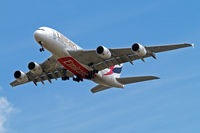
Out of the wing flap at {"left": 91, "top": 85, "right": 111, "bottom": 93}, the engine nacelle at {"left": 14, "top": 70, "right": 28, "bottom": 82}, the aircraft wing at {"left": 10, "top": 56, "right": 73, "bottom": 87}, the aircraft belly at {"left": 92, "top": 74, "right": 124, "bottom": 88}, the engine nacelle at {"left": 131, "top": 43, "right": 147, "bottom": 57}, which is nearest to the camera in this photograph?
the engine nacelle at {"left": 131, "top": 43, "right": 147, "bottom": 57}

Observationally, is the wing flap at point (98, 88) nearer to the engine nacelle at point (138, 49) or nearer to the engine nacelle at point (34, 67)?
the engine nacelle at point (34, 67)

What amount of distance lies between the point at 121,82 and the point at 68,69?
7059 millimetres

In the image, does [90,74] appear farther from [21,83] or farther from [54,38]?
[21,83]

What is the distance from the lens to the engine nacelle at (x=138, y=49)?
38062 mm

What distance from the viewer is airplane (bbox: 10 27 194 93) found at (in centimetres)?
3888

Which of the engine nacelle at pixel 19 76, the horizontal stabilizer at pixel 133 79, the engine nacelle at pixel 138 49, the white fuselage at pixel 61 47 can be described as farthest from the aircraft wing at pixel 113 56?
the engine nacelle at pixel 19 76

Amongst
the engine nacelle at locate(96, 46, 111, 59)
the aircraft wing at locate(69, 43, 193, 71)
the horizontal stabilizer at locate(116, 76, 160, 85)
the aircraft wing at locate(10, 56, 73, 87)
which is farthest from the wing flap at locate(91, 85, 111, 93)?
the engine nacelle at locate(96, 46, 111, 59)

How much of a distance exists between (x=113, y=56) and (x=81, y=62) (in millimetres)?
3301

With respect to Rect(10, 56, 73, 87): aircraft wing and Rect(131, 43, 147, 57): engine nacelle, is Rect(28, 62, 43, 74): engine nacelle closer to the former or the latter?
Rect(10, 56, 73, 87): aircraft wing

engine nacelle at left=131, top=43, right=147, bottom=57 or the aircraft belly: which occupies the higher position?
the aircraft belly

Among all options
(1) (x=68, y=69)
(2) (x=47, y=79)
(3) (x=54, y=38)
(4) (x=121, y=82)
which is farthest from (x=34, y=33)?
(4) (x=121, y=82)

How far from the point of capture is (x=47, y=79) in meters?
46.5

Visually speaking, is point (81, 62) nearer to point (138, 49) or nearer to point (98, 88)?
point (138, 49)

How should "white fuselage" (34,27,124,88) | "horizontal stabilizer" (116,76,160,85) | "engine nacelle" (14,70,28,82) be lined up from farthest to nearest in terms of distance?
"engine nacelle" (14,70,28,82) → "horizontal stabilizer" (116,76,160,85) → "white fuselage" (34,27,124,88)
